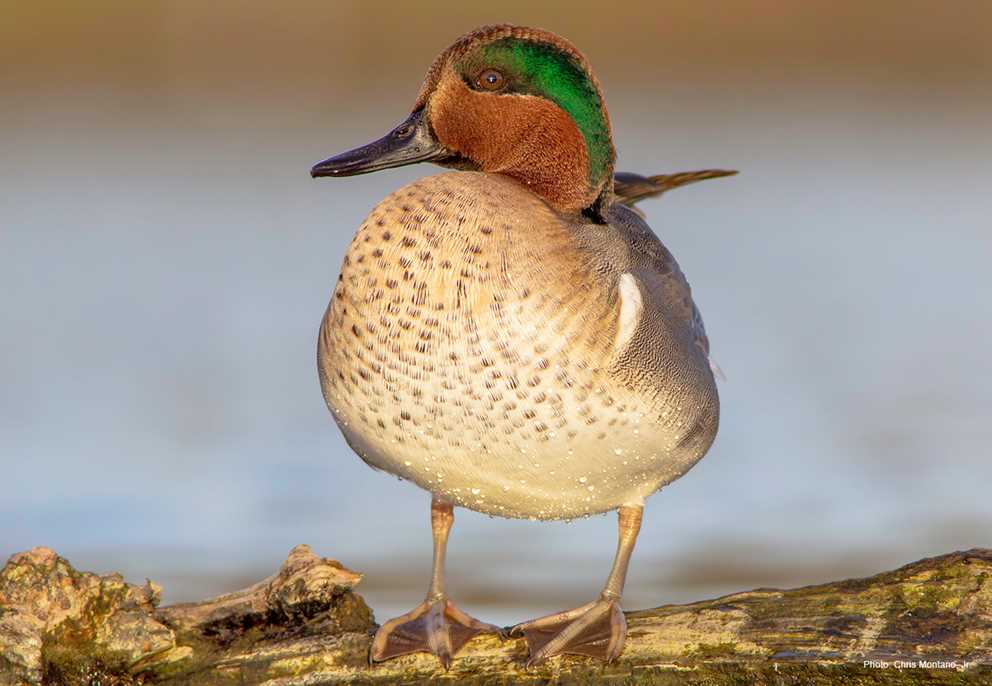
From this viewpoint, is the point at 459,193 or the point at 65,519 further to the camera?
the point at 65,519

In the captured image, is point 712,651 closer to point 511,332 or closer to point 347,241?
point 511,332

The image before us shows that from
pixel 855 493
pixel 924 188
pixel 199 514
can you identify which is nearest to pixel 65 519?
pixel 199 514

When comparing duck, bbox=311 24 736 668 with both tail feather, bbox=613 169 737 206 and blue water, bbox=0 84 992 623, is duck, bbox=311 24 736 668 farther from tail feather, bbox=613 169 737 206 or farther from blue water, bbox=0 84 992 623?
blue water, bbox=0 84 992 623

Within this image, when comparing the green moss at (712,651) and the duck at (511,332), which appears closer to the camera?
the duck at (511,332)

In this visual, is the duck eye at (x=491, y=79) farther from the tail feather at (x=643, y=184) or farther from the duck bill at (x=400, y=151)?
the tail feather at (x=643, y=184)

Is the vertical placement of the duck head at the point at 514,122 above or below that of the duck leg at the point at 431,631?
above

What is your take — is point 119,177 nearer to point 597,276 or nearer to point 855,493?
→ point 855,493

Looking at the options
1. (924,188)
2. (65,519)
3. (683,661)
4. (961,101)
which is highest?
(961,101)

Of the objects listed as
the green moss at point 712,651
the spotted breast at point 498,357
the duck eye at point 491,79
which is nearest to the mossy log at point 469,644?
the green moss at point 712,651
